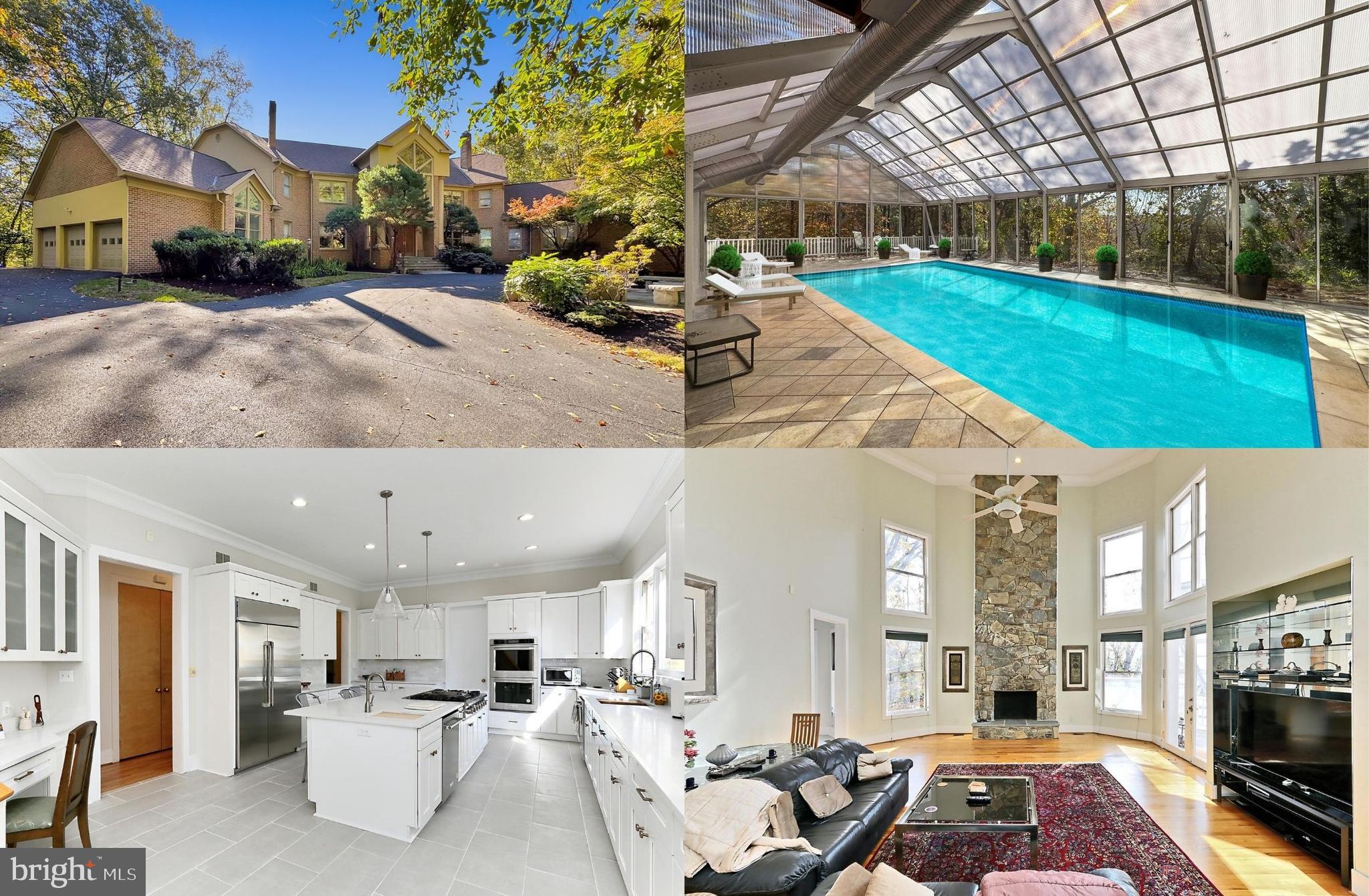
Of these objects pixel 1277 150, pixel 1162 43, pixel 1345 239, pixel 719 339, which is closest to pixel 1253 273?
pixel 1345 239

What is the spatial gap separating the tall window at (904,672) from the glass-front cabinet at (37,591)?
4.56 metres

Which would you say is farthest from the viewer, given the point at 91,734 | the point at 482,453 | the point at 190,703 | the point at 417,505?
the point at 190,703

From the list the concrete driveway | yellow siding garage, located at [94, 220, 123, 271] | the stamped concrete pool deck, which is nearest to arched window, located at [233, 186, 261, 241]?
the concrete driveway

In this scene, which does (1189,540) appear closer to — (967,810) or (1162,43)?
(967,810)

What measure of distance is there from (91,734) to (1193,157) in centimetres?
877

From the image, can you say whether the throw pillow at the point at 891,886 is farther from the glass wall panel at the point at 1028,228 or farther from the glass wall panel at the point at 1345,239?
the glass wall panel at the point at 1028,228

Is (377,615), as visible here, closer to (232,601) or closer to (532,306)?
(232,601)

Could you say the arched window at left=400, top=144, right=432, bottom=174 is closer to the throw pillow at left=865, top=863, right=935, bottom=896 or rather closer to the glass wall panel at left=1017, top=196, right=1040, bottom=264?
the throw pillow at left=865, top=863, right=935, bottom=896

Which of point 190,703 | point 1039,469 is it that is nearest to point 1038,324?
point 1039,469

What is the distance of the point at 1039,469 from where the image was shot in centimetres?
382

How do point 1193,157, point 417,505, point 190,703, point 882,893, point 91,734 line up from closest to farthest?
point 882,893 → point 91,734 → point 417,505 → point 190,703 → point 1193,157

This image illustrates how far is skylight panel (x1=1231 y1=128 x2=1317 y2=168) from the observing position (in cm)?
515

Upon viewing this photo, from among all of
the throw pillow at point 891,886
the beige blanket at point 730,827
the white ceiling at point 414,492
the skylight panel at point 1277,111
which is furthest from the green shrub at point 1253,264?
the beige blanket at point 730,827

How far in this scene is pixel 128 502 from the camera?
15.6 ft
